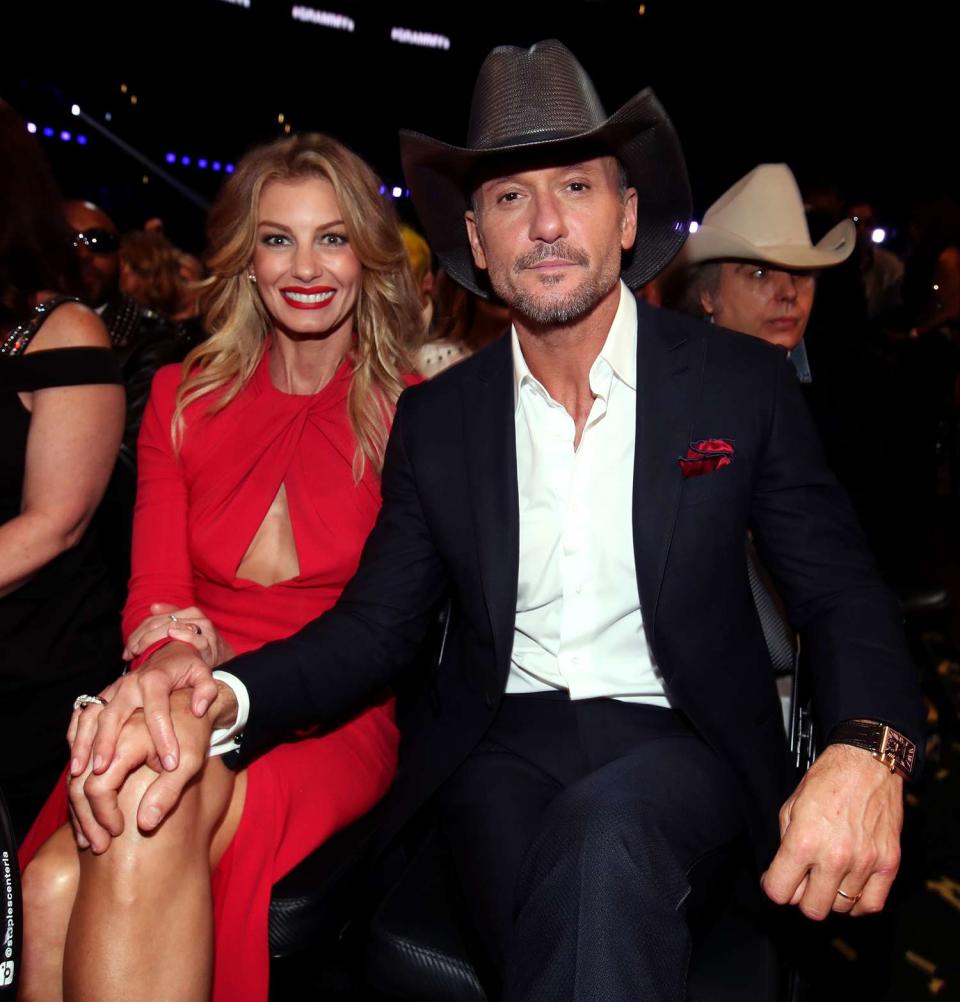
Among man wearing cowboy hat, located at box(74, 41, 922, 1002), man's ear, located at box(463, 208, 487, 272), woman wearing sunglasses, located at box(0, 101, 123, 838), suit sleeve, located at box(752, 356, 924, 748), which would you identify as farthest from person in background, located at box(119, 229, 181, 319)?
suit sleeve, located at box(752, 356, 924, 748)

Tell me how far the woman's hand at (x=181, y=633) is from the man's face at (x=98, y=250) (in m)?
2.35

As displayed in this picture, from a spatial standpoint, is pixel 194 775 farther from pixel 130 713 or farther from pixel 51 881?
pixel 51 881

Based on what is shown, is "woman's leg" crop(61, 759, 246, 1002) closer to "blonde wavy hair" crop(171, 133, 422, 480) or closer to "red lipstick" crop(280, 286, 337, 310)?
"blonde wavy hair" crop(171, 133, 422, 480)

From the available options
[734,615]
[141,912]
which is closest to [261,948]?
[141,912]

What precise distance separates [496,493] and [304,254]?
0.84m

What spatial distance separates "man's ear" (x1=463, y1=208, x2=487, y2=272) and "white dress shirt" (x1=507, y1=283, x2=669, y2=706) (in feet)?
1.20

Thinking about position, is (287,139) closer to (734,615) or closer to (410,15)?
(734,615)

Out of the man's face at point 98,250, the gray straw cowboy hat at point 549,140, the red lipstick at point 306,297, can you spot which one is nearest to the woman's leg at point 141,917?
the red lipstick at point 306,297

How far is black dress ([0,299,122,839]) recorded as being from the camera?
7.23 ft

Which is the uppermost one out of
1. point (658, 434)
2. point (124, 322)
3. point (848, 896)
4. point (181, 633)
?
point (124, 322)

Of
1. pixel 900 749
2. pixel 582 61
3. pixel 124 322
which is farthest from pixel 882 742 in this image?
pixel 582 61

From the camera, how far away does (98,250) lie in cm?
412

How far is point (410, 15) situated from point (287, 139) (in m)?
7.89

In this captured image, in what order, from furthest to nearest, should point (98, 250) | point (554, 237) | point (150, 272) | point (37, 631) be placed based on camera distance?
1. point (150, 272)
2. point (98, 250)
3. point (37, 631)
4. point (554, 237)
